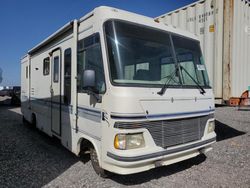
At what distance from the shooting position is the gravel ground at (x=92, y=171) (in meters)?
3.62

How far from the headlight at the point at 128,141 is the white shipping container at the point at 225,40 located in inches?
111

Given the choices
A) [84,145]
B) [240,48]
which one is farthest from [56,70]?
[240,48]

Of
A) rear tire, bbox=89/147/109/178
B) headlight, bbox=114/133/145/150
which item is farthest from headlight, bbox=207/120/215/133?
rear tire, bbox=89/147/109/178

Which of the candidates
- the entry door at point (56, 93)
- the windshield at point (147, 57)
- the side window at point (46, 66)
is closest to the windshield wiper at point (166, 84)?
the windshield at point (147, 57)

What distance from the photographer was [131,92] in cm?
304

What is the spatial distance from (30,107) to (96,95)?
478cm

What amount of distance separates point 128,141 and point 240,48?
4041mm

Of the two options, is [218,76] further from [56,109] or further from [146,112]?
[56,109]

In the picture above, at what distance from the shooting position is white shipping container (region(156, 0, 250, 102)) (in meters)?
5.02

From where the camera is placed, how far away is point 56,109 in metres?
5.02

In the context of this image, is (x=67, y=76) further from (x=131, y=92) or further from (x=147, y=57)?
(x=131, y=92)

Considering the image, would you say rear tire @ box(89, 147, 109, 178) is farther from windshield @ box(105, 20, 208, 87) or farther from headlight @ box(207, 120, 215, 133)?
headlight @ box(207, 120, 215, 133)

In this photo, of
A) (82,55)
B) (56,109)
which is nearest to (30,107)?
(56,109)

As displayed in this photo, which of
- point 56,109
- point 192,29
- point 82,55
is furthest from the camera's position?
point 192,29
